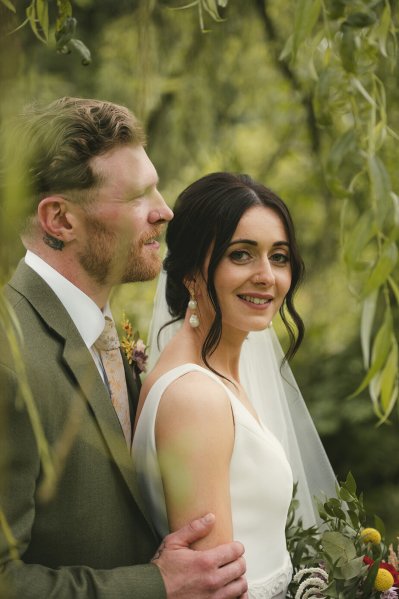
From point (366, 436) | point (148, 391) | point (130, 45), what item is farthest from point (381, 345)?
point (366, 436)

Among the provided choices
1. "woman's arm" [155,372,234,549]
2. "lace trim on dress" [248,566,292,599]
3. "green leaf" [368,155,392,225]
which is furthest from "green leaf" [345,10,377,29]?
"lace trim on dress" [248,566,292,599]

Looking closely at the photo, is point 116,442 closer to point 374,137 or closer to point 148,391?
point 148,391

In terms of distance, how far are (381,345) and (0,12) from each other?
1.84ft

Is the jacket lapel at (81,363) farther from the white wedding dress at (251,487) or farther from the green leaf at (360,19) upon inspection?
the green leaf at (360,19)

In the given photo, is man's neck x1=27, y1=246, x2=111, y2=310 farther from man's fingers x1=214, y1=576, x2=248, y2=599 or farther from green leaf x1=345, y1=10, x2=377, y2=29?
green leaf x1=345, y1=10, x2=377, y2=29

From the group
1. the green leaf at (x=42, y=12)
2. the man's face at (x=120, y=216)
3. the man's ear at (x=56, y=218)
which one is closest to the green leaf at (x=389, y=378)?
the green leaf at (x=42, y=12)

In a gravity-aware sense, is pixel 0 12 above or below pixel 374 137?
above

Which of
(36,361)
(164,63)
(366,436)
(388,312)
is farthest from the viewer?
(366,436)

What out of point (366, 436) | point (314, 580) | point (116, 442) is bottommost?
point (366, 436)

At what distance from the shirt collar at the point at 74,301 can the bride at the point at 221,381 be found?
21cm

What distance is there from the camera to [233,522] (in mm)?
2055

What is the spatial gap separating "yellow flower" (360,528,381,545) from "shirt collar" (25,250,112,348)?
84cm

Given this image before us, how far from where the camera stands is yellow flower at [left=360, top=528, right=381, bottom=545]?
6.82 feet

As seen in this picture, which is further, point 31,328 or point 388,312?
point 31,328
